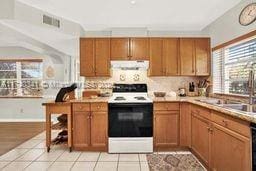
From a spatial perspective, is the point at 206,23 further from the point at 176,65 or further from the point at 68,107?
the point at 68,107

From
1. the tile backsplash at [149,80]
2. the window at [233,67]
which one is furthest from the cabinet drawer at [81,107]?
the window at [233,67]

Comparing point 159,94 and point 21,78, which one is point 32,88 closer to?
point 21,78

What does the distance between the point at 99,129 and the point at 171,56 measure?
199 cm

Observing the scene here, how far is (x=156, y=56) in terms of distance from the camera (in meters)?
4.34

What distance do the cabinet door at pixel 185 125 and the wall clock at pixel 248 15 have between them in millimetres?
1508

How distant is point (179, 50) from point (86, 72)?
1.89 m

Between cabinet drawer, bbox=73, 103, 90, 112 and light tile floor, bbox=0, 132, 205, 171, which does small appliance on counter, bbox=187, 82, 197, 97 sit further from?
cabinet drawer, bbox=73, 103, 90, 112

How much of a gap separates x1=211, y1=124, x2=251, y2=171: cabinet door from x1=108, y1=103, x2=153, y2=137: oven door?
126cm

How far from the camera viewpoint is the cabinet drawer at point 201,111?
109 inches

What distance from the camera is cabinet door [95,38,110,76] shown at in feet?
14.1

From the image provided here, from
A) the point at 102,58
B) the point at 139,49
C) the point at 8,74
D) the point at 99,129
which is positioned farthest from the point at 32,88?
the point at 139,49

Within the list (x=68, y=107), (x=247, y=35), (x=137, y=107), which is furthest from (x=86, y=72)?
(x=247, y=35)

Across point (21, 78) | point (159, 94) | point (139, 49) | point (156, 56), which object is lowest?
point (159, 94)

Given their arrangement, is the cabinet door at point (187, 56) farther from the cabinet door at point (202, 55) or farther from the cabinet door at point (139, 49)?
the cabinet door at point (139, 49)
